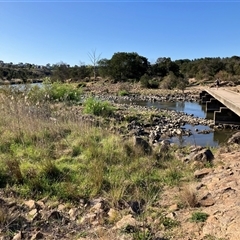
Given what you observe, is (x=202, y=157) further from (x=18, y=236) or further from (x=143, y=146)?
(x=18, y=236)

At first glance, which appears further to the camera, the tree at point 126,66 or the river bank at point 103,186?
the tree at point 126,66

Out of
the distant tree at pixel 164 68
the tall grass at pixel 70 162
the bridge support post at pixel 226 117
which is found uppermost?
the distant tree at pixel 164 68

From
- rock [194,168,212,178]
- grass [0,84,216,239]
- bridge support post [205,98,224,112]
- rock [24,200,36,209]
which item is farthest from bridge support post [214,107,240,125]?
rock [24,200,36,209]

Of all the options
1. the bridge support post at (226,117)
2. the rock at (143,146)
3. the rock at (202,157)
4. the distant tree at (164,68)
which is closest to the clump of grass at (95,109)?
the bridge support post at (226,117)

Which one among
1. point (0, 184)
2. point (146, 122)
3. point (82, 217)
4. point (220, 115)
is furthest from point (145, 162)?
point (220, 115)

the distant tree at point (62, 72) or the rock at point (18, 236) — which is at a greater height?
the distant tree at point (62, 72)


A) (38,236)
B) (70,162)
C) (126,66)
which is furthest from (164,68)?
(38,236)

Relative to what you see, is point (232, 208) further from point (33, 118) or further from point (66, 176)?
point (33, 118)

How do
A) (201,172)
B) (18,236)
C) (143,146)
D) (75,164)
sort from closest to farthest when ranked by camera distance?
(18,236) → (201,172) → (75,164) → (143,146)

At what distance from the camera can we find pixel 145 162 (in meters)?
4.84

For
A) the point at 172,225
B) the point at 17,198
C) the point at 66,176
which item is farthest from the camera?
the point at 66,176

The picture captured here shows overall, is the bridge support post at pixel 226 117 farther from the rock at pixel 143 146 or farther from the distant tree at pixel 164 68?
the distant tree at pixel 164 68

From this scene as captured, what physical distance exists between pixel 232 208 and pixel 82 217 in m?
1.62

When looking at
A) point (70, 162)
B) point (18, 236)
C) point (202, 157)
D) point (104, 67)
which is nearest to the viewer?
point (18, 236)
